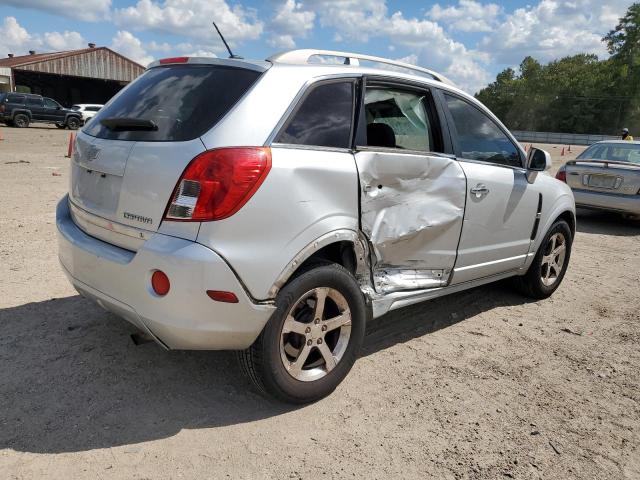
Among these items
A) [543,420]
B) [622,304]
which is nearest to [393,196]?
[543,420]

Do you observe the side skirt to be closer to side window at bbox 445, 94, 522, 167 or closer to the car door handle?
the car door handle

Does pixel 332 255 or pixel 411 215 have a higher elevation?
pixel 411 215

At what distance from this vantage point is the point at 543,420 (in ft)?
10.0

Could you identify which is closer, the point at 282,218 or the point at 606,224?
the point at 282,218

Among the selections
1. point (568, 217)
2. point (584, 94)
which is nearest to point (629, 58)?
point (584, 94)

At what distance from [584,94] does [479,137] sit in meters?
85.5

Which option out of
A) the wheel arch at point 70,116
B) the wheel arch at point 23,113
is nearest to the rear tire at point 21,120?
the wheel arch at point 23,113

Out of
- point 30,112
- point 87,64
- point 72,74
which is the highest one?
point 87,64

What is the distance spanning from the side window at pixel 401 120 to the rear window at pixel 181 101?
2.96 ft

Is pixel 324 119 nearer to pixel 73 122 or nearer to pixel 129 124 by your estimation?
pixel 129 124

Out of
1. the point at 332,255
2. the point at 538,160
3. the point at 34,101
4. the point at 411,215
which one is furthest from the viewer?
the point at 34,101

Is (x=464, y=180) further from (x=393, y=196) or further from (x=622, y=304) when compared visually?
(x=622, y=304)

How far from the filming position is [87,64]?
44281 millimetres

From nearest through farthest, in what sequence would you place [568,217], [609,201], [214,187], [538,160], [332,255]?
[214,187]
[332,255]
[538,160]
[568,217]
[609,201]
